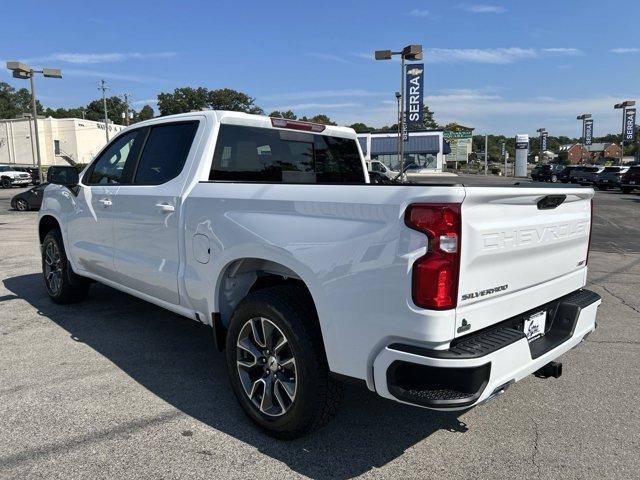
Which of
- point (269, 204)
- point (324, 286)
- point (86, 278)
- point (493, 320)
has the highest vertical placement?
point (269, 204)

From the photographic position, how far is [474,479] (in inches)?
108

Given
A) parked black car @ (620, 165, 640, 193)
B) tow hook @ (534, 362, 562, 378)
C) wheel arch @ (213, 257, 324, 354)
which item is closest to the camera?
tow hook @ (534, 362, 562, 378)

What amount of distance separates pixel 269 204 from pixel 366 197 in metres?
0.72

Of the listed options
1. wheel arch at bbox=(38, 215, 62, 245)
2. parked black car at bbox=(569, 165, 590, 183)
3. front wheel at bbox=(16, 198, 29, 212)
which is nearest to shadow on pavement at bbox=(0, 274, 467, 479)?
wheel arch at bbox=(38, 215, 62, 245)

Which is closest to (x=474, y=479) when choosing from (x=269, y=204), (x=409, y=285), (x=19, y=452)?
(x=409, y=285)

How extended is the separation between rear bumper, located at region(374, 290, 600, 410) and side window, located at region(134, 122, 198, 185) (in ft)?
7.52

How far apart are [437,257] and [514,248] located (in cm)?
57

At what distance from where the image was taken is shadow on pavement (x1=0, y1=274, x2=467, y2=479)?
2.99m

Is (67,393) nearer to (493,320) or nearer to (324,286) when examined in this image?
(324,286)

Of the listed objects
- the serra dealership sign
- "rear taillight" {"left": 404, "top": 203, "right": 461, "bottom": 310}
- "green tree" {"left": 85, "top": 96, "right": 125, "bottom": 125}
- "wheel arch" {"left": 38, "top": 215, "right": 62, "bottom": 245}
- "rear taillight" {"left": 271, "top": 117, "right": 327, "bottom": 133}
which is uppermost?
"green tree" {"left": 85, "top": 96, "right": 125, "bottom": 125}

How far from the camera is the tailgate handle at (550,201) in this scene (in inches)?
111

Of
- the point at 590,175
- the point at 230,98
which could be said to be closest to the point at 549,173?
the point at 590,175

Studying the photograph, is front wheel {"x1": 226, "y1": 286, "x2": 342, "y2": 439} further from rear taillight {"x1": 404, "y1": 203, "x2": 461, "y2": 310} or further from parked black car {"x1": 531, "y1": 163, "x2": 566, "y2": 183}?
parked black car {"x1": 531, "y1": 163, "x2": 566, "y2": 183}

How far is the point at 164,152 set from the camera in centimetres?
418
